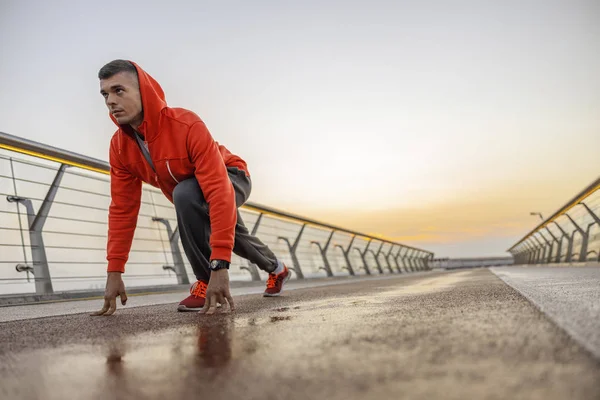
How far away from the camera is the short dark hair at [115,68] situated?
274 centimetres

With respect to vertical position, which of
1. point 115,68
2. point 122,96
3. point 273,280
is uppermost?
point 115,68

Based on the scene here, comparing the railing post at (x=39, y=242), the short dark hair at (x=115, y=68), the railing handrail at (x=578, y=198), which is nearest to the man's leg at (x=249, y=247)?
the short dark hair at (x=115, y=68)

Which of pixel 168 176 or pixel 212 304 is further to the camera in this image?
pixel 168 176

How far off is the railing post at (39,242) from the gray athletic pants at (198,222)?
72.6 inches

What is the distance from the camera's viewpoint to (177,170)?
3.04 meters

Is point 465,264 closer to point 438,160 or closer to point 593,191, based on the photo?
point 438,160

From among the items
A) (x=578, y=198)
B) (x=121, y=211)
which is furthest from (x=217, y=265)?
(x=578, y=198)

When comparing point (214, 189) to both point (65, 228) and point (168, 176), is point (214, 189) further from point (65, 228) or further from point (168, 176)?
point (65, 228)

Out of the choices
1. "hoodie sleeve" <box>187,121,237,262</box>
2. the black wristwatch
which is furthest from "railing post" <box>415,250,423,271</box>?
the black wristwatch

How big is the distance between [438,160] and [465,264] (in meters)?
54.0

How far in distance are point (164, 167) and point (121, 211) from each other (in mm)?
394

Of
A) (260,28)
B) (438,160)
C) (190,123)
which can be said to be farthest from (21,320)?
(438,160)

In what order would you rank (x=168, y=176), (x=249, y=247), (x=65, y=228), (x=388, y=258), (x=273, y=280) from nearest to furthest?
(x=168, y=176)
(x=249, y=247)
(x=273, y=280)
(x=65, y=228)
(x=388, y=258)

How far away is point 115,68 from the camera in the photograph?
278cm
